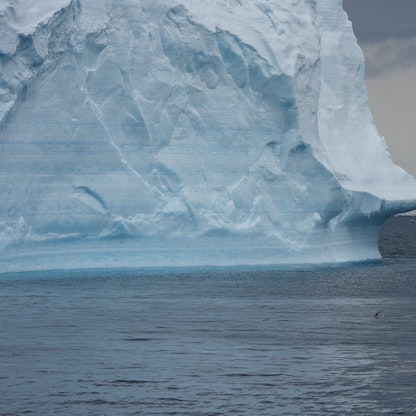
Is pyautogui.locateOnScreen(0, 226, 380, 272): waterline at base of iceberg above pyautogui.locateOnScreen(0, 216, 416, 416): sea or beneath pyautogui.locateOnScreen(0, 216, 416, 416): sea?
beneath

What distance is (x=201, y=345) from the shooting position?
15.7 metres

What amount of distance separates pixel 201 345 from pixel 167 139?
1007 cm

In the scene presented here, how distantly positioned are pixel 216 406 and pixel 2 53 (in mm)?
12588

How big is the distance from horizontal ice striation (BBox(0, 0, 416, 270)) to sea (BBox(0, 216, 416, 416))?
1027 millimetres

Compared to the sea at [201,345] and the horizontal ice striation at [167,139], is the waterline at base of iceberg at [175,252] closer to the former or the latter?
the horizontal ice striation at [167,139]

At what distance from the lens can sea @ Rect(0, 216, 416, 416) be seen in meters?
12.2

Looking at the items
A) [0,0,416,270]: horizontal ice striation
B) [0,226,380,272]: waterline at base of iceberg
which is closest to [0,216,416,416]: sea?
[0,226,380,272]: waterline at base of iceberg

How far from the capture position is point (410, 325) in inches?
715

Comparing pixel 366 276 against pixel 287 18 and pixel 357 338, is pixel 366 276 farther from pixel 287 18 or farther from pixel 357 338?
pixel 357 338

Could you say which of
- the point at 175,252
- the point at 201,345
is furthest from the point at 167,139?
the point at 201,345

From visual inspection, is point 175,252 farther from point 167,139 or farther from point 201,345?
point 201,345

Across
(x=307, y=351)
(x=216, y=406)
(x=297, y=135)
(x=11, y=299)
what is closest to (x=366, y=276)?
(x=297, y=135)

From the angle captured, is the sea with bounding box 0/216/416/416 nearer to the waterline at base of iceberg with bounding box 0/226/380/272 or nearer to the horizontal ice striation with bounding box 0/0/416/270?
the waterline at base of iceberg with bounding box 0/226/380/272

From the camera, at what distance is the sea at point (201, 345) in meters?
12.2
